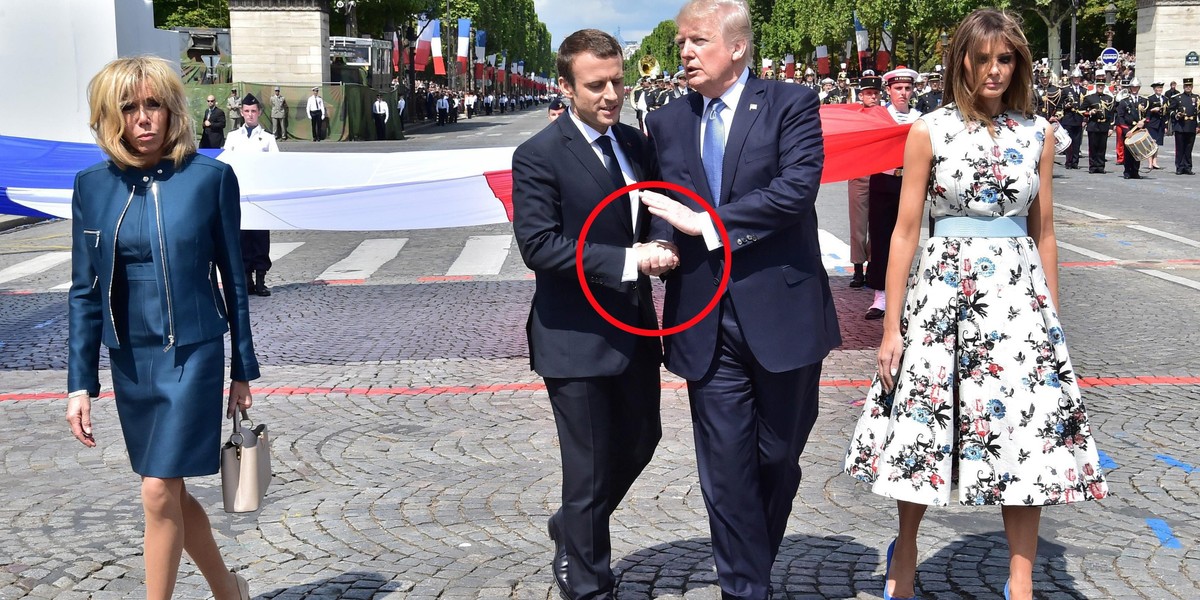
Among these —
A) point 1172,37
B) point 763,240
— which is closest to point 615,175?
point 763,240

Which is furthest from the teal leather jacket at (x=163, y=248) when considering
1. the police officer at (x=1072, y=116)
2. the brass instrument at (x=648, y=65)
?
the brass instrument at (x=648, y=65)

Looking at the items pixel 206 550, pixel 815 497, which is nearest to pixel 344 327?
pixel 815 497

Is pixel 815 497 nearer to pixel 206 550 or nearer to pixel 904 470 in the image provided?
pixel 904 470

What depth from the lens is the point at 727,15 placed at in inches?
152

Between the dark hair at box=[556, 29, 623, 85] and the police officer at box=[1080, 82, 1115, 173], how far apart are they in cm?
2312

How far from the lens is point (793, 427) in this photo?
158 inches

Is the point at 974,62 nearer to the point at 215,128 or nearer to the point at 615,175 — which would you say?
the point at 615,175

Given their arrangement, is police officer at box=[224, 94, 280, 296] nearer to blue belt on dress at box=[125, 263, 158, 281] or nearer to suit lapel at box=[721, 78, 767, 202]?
blue belt on dress at box=[125, 263, 158, 281]

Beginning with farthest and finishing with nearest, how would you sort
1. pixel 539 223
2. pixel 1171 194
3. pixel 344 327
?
pixel 1171 194, pixel 344 327, pixel 539 223

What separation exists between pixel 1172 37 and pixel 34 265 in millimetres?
38958

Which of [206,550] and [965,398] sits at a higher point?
[965,398]

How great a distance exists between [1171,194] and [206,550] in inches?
785

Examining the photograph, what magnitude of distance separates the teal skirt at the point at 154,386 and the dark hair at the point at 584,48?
1309 millimetres

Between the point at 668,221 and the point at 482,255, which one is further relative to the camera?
the point at 482,255
